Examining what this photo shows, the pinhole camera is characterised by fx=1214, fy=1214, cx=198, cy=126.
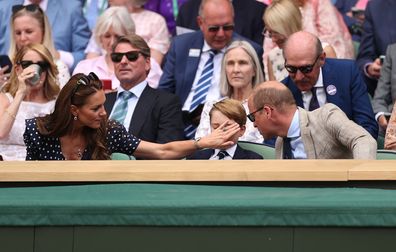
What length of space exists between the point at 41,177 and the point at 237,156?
213cm

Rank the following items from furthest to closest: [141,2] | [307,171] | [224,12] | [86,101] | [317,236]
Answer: [141,2], [224,12], [86,101], [307,171], [317,236]

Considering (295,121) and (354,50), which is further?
(354,50)

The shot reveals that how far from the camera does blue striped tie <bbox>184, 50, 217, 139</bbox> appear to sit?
10.1 m

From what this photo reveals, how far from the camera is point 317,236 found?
5.74 metres

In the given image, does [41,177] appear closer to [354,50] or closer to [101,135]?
[101,135]

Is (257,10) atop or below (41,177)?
atop

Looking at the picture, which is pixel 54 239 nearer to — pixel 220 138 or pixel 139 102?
pixel 220 138

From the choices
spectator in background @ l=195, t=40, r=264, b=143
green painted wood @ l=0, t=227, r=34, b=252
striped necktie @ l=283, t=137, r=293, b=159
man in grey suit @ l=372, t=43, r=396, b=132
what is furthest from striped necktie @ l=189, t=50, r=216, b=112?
green painted wood @ l=0, t=227, r=34, b=252

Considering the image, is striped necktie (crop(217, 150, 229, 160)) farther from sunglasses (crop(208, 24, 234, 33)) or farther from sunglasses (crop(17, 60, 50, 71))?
sunglasses (crop(208, 24, 234, 33))

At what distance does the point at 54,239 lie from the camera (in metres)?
5.90

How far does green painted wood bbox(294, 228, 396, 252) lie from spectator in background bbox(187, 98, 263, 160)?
9.07 ft

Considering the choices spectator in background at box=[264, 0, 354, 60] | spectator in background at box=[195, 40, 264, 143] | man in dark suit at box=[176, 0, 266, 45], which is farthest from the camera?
man in dark suit at box=[176, 0, 266, 45]

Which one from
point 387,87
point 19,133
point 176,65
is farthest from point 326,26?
point 19,133

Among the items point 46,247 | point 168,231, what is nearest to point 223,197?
point 168,231
